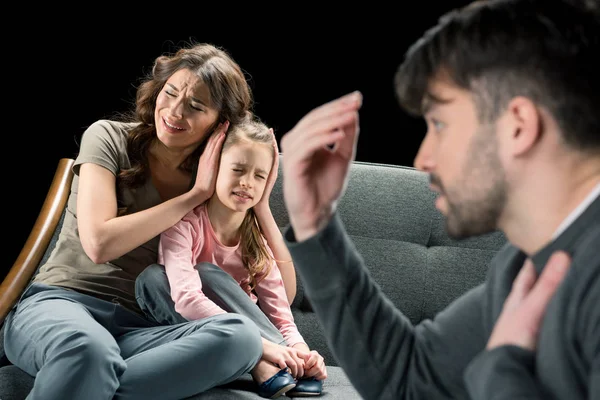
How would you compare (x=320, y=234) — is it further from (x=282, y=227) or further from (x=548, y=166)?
(x=282, y=227)

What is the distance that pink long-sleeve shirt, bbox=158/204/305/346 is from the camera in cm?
225

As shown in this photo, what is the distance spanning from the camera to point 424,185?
110 inches

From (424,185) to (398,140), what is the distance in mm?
608

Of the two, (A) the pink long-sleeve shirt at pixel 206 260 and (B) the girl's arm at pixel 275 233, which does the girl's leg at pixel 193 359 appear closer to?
(A) the pink long-sleeve shirt at pixel 206 260

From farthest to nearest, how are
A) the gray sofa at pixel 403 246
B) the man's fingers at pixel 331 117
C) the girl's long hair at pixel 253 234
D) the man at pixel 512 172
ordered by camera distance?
the gray sofa at pixel 403 246, the girl's long hair at pixel 253 234, the man's fingers at pixel 331 117, the man at pixel 512 172

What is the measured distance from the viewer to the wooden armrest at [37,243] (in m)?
2.42

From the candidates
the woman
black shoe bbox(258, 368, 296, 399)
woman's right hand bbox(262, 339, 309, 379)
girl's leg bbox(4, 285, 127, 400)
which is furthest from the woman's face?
black shoe bbox(258, 368, 296, 399)

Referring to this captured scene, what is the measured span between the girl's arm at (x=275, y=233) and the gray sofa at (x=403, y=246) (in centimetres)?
13

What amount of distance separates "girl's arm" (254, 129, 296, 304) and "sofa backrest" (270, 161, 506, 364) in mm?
120

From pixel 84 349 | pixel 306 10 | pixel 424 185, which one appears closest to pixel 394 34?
→ pixel 306 10

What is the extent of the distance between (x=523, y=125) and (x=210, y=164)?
5.14 feet

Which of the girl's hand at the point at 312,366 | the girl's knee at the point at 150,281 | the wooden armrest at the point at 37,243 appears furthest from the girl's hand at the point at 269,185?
the wooden armrest at the point at 37,243

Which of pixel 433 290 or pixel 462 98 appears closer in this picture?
pixel 462 98

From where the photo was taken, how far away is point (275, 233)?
2537mm
